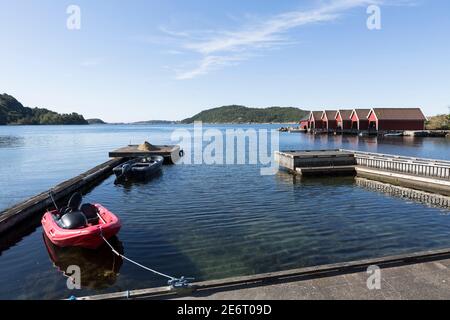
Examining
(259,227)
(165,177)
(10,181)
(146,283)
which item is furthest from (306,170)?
(10,181)

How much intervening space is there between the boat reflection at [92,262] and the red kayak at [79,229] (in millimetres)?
488

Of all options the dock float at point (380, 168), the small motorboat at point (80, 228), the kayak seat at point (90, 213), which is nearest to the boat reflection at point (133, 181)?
the kayak seat at point (90, 213)

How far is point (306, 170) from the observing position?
33500 millimetres

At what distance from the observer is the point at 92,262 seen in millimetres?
13734

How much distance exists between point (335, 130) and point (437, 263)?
102 meters

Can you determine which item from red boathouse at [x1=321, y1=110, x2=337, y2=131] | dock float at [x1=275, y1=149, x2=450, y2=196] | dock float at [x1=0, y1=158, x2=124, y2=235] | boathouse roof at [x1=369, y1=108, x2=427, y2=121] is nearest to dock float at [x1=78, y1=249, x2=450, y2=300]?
dock float at [x1=0, y1=158, x2=124, y2=235]

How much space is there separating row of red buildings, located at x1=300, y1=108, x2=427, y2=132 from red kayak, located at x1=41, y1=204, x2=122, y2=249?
90.6 m

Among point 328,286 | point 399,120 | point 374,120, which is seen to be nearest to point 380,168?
point 328,286

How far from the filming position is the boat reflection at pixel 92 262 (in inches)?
474

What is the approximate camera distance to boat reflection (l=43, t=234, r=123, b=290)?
12.0 m

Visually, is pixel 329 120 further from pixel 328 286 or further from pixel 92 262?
pixel 328 286

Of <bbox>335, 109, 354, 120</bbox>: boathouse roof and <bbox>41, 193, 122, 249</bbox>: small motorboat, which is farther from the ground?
<bbox>335, 109, 354, 120</bbox>: boathouse roof

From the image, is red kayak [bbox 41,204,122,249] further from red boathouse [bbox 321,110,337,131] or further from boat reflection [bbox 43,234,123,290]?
red boathouse [bbox 321,110,337,131]
